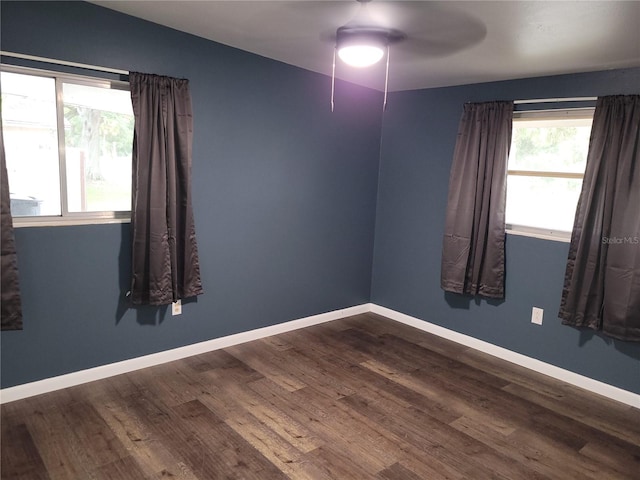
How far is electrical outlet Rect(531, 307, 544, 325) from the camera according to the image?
11.4 feet

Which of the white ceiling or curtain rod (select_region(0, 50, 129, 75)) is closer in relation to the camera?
the white ceiling

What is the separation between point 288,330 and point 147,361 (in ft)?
4.20

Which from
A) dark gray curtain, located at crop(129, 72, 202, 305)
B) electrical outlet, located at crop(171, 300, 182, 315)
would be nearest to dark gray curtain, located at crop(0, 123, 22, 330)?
dark gray curtain, located at crop(129, 72, 202, 305)

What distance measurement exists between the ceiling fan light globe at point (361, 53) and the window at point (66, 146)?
1451mm

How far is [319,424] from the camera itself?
2625 mm

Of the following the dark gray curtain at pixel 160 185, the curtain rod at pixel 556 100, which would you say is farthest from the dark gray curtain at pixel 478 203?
the dark gray curtain at pixel 160 185

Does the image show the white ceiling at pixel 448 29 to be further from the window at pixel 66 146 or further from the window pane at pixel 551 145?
the window at pixel 66 146

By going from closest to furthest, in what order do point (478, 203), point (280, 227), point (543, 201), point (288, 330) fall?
point (543, 201) < point (478, 203) < point (280, 227) < point (288, 330)

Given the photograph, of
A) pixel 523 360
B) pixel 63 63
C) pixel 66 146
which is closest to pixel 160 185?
pixel 66 146

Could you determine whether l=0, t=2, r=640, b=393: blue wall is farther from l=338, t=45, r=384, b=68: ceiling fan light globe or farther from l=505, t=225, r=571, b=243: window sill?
l=338, t=45, r=384, b=68: ceiling fan light globe

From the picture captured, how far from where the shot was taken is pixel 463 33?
8.29 ft

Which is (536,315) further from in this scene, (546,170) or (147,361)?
(147,361)

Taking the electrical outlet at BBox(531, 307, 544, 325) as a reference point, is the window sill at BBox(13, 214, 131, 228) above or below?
above

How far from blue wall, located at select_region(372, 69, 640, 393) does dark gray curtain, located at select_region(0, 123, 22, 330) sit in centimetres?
317
